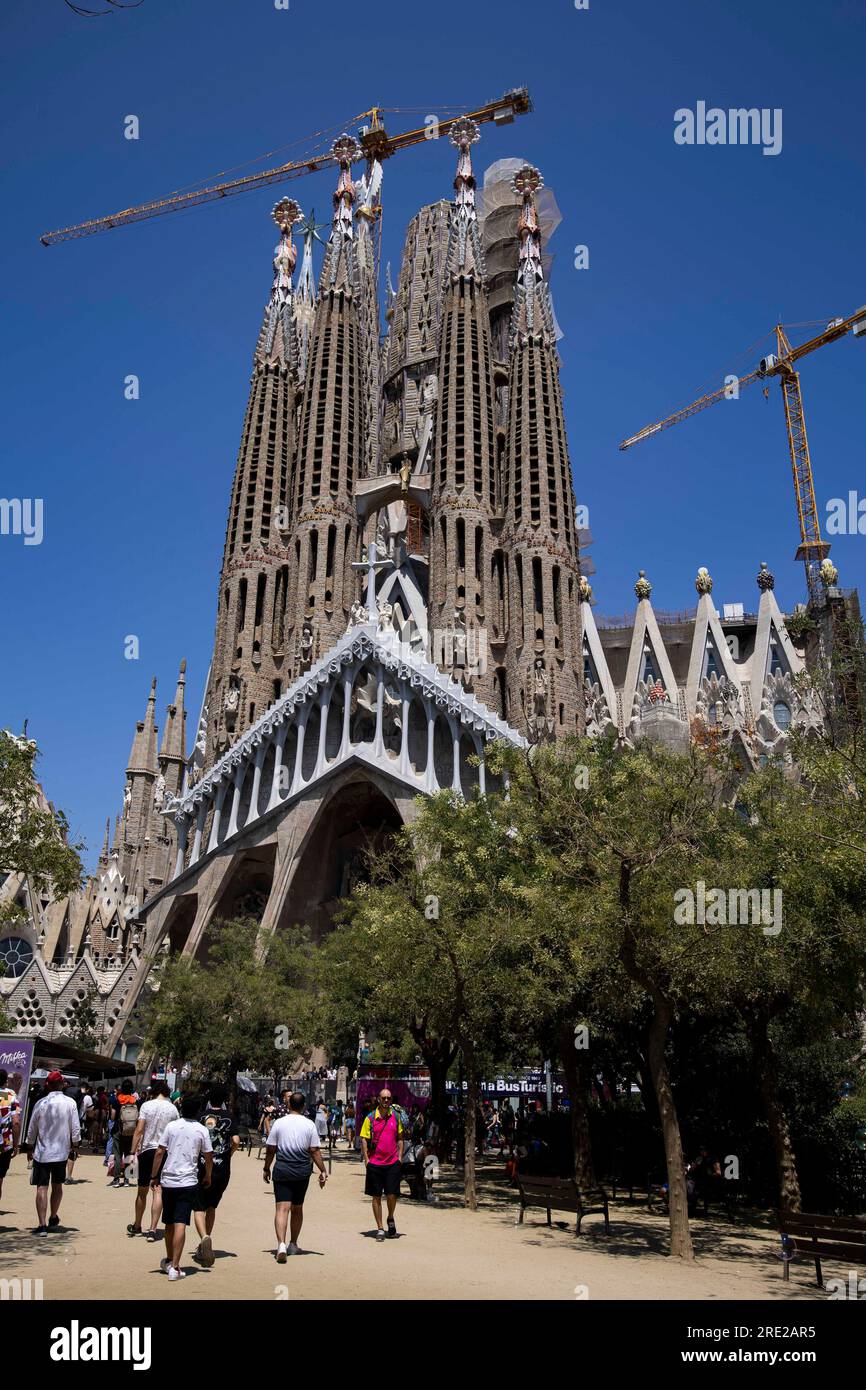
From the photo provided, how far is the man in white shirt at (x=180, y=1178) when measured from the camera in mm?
7840

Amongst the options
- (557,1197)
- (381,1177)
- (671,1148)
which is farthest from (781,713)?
(381,1177)

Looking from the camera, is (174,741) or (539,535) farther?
(174,741)

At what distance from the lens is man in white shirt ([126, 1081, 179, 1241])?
963cm

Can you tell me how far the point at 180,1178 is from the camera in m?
8.03

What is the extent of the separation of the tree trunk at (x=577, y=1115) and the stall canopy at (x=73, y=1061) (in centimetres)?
1081

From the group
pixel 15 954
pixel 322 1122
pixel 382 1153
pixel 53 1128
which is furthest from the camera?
pixel 15 954

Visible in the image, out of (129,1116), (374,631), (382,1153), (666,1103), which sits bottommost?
(382,1153)

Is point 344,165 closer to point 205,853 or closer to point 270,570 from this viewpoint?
point 270,570

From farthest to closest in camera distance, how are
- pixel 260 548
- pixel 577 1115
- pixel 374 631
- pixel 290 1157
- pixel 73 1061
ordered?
pixel 260 548
pixel 374 631
pixel 73 1061
pixel 577 1115
pixel 290 1157

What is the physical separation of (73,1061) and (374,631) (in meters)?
23.0

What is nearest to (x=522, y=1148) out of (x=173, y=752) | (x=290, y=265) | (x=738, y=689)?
(x=738, y=689)

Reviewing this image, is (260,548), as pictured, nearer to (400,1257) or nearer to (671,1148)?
(671,1148)

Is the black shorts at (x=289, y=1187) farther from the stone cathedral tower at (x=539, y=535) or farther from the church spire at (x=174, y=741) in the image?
the church spire at (x=174, y=741)

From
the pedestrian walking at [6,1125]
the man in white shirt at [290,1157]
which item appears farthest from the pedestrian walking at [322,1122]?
the man in white shirt at [290,1157]
